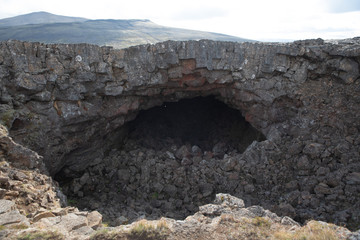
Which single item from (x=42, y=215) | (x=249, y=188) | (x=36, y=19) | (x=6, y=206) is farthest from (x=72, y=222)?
(x=36, y=19)

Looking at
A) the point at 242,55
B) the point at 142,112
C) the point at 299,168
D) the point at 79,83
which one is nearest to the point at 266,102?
the point at 242,55

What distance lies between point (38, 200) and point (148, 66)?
18.6 ft

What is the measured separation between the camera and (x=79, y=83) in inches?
360

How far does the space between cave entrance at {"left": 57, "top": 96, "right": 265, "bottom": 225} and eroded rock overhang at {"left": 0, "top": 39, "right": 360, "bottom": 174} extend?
998 millimetres

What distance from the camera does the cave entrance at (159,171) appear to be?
8719 millimetres

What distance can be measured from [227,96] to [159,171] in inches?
166

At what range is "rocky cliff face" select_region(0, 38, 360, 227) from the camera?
813 centimetres

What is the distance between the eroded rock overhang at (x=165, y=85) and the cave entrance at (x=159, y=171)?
100 cm

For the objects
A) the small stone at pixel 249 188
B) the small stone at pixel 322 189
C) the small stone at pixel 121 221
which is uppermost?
the small stone at pixel 322 189

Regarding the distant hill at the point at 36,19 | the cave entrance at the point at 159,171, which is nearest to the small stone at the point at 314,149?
the cave entrance at the point at 159,171

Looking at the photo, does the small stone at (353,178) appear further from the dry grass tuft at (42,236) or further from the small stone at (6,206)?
the small stone at (6,206)

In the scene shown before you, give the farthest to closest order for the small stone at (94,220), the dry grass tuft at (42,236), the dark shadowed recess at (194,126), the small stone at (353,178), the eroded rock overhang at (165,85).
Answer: the dark shadowed recess at (194,126), the eroded rock overhang at (165,85), the small stone at (353,178), the small stone at (94,220), the dry grass tuft at (42,236)

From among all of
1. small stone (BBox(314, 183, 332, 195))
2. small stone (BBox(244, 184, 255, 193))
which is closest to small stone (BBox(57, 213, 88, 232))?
small stone (BBox(244, 184, 255, 193))

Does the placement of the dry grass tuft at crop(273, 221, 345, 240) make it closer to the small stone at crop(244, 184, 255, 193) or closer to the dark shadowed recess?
the small stone at crop(244, 184, 255, 193)
